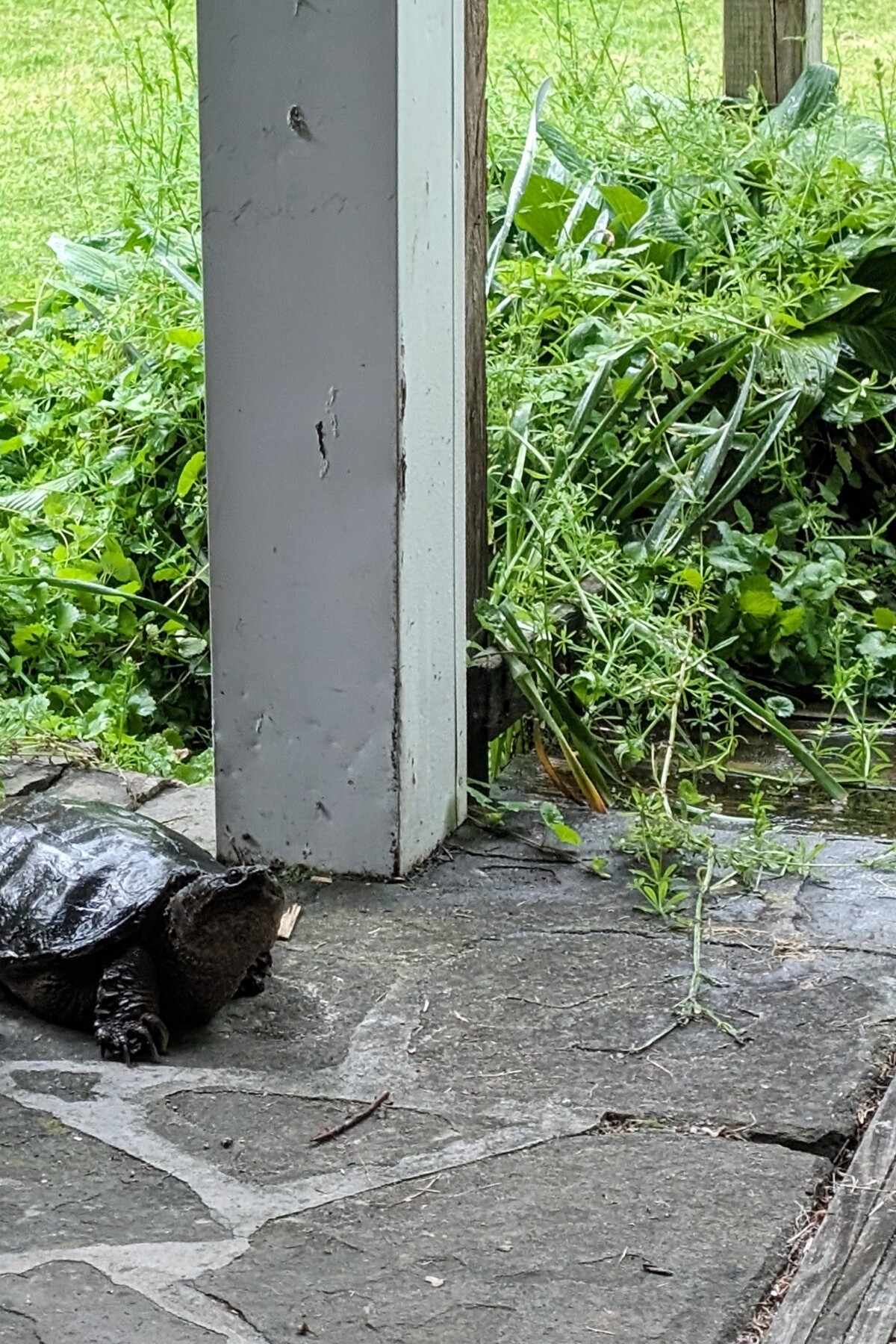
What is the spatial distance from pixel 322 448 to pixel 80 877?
34.7 inches

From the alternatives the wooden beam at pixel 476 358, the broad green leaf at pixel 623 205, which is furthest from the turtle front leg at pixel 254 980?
the broad green leaf at pixel 623 205

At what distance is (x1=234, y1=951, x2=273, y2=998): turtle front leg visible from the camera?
8.70 feet

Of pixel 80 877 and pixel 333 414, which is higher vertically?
pixel 333 414

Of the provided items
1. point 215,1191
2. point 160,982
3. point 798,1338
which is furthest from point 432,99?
point 798,1338

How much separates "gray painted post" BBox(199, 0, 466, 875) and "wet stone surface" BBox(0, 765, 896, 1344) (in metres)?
0.25

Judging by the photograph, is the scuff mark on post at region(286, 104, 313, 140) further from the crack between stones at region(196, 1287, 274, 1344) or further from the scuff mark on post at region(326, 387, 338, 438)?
the crack between stones at region(196, 1287, 274, 1344)

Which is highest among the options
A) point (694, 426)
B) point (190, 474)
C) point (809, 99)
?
point (809, 99)

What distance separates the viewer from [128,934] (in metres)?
2.54

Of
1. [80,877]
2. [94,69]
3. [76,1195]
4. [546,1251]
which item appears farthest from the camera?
[94,69]

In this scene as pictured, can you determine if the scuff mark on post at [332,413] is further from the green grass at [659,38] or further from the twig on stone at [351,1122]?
the green grass at [659,38]

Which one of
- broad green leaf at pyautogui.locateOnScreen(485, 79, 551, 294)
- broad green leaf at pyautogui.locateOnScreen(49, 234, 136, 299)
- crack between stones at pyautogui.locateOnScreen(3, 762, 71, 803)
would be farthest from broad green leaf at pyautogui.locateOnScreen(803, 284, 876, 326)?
crack between stones at pyautogui.locateOnScreen(3, 762, 71, 803)

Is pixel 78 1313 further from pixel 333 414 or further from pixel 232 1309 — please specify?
pixel 333 414

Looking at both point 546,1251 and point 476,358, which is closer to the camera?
point 546,1251

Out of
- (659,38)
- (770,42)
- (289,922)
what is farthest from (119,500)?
(659,38)
